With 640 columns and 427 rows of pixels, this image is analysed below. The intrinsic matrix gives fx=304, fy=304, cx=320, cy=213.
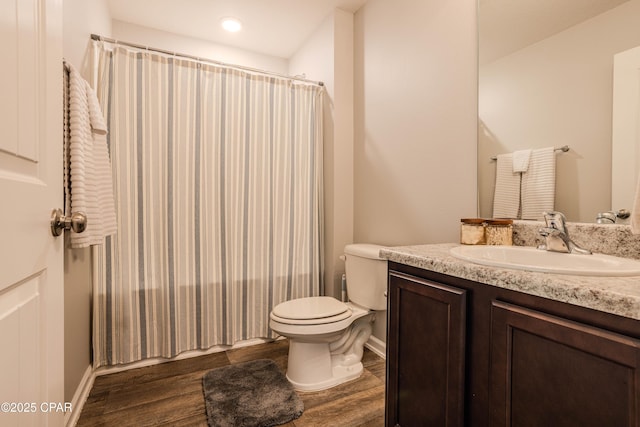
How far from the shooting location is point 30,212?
1.92 feet

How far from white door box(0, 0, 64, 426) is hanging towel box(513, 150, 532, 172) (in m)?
1.55

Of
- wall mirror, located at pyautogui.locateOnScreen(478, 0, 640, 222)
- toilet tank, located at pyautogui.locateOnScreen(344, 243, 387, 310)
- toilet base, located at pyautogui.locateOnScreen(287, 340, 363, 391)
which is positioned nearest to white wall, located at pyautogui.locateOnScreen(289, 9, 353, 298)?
toilet tank, located at pyautogui.locateOnScreen(344, 243, 387, 310)

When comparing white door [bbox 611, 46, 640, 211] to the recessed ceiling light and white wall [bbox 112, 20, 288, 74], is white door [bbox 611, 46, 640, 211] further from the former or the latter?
white wall [bbox 112, 20, 288, 74]

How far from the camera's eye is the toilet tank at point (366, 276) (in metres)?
1.81

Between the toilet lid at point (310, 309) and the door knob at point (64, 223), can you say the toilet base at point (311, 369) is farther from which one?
the door knob at point (64, 223)

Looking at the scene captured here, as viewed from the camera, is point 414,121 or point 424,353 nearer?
point 424,353

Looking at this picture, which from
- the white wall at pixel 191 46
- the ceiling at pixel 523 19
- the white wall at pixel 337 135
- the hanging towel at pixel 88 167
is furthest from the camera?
the white wall at pixel 191 46

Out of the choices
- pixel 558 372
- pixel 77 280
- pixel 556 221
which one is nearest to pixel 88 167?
pixel 77 280

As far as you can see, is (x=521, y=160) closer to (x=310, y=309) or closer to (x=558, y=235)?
(x=558, y=235)

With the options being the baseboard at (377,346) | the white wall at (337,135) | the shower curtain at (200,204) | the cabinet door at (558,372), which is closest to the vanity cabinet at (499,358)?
the cabinet door at (558,372)

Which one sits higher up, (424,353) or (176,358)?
(424,353)

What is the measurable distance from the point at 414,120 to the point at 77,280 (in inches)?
76.8

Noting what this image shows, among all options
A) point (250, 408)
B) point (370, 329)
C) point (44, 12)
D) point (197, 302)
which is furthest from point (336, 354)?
point (44, 12)

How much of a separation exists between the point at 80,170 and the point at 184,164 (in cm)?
77
